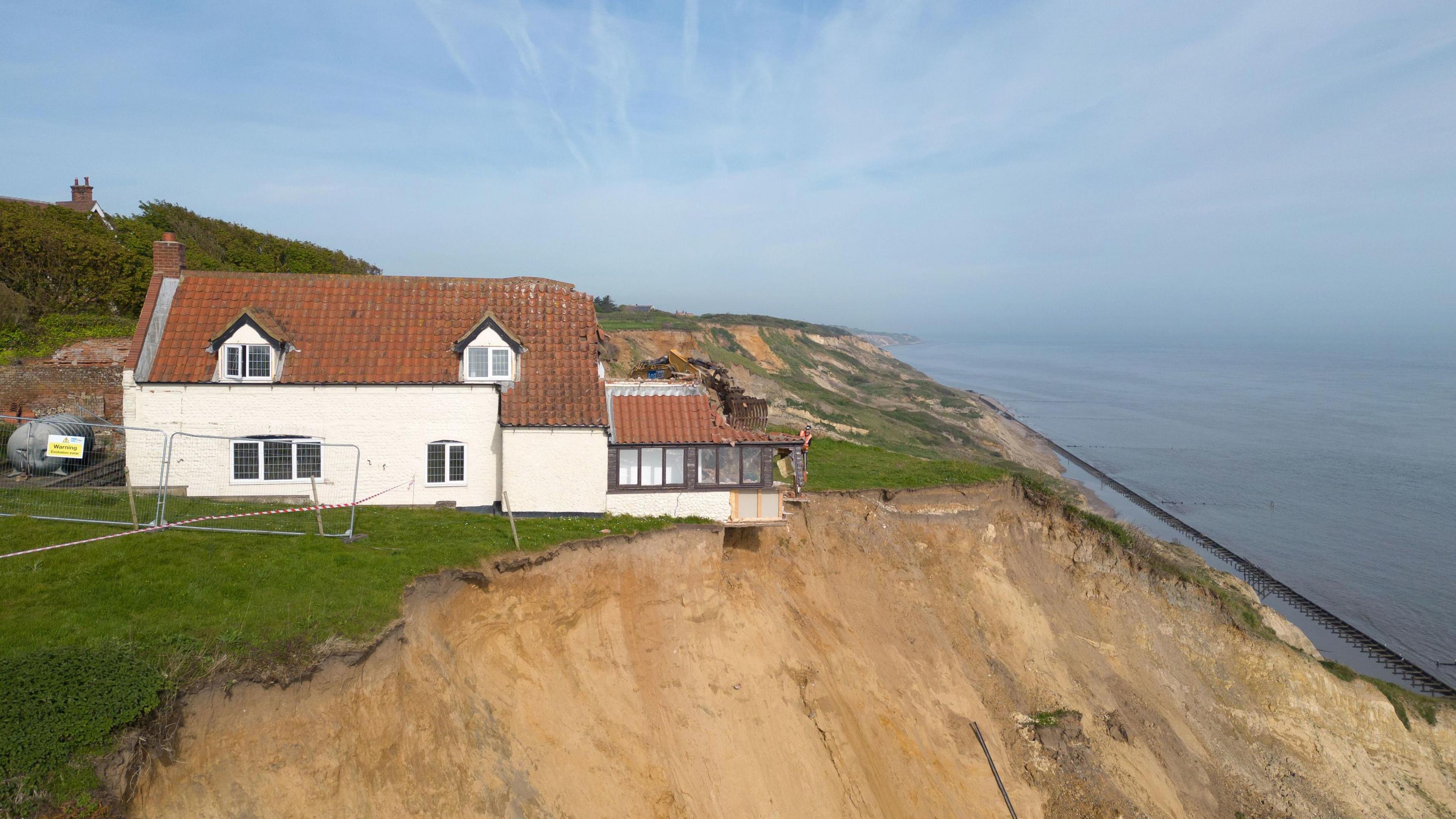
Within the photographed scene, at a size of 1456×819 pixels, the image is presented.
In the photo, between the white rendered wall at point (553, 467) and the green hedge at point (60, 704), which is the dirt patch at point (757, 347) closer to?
the white rendered wall at point (553, 467)

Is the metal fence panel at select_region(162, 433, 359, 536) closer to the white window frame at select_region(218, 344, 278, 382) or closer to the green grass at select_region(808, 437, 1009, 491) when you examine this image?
the white window frame at select_region(218, 344, 278, 382)

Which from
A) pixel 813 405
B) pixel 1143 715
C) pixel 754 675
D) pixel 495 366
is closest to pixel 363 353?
pixel 495 366

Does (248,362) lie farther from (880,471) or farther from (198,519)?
(880,471)

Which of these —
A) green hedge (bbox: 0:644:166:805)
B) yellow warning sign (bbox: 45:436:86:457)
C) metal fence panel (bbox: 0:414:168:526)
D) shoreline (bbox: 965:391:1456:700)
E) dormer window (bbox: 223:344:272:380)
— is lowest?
shoreline (bbox: 965:391:1456:700)

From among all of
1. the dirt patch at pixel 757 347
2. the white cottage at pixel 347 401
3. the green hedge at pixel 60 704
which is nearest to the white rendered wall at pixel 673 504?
the white cottage at pixel 347 401

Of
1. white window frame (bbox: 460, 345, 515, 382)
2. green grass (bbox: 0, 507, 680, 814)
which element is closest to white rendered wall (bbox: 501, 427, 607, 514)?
white window frame (bbox: 460, 345, 515, 382)

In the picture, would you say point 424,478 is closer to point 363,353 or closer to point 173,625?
point 363,353

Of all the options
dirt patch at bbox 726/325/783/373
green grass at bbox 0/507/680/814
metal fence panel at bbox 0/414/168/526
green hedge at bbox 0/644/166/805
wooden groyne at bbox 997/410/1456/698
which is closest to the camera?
green hedge at bbox 0/644/166/805
